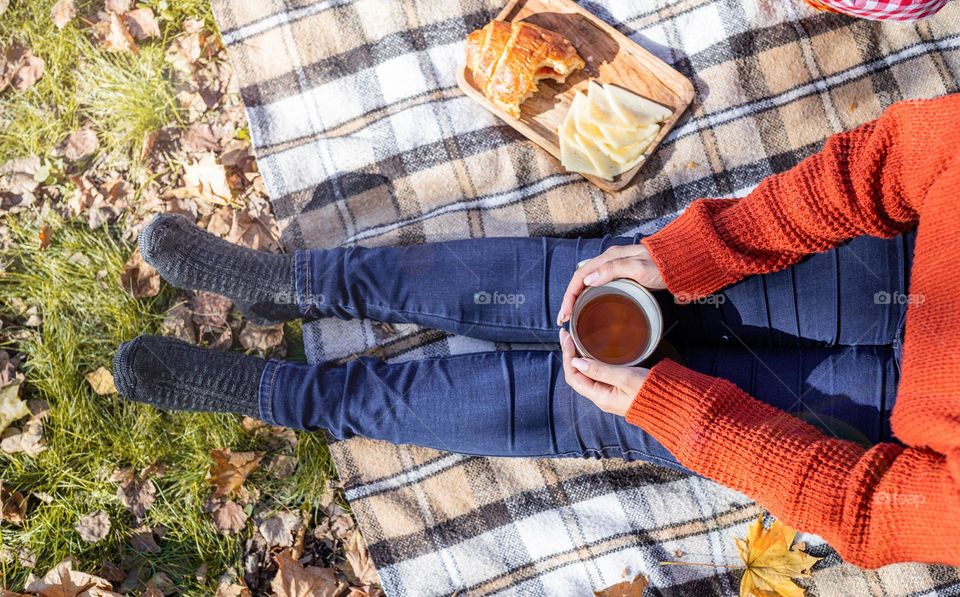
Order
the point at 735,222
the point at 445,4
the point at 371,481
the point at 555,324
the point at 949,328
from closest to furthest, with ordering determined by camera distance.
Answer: the point at 949,328 → the point at 735,222 → the point at 555,324 → the point at 371,481 → the point at 445,4

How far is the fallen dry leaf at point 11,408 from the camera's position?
2.27 metres

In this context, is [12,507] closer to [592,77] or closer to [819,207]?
[592,77]

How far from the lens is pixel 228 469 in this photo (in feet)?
7.47

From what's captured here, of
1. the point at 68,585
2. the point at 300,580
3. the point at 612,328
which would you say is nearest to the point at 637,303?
the point at 612,328

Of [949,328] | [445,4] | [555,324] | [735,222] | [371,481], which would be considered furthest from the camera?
[445,4]

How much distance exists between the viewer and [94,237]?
241cm

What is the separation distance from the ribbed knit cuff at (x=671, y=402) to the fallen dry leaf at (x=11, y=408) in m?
1.86

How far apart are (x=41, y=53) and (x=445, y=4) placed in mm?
1386

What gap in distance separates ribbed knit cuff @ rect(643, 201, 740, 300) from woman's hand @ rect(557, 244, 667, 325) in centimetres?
4

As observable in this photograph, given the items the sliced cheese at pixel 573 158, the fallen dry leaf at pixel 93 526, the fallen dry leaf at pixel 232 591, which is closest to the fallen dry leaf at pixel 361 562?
the fallen dry leaf at pixel 232 591

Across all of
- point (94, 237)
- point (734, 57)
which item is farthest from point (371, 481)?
point (734, 57)

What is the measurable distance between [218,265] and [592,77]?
126cm

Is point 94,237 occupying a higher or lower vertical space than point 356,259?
higher

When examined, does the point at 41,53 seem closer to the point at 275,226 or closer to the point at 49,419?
the point at 275,226
